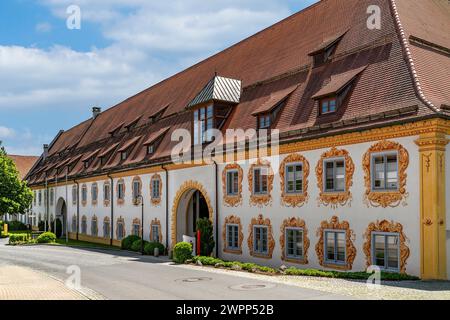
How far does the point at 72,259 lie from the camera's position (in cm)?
3072

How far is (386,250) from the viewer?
19.3 metres

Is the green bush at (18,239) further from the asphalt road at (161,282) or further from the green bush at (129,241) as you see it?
the asphalt road at (161,282)

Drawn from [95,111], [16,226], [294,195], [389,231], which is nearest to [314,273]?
[389,231]

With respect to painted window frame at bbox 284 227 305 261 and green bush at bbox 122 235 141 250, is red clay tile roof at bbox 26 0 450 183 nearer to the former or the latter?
painted window frame at bbox 284 227 305 261

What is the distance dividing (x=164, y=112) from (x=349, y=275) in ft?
80.4

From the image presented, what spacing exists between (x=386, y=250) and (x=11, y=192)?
5190 centimetres

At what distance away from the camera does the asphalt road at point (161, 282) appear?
15820 mm

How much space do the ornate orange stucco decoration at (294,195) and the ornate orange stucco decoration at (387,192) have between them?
3.39 meters

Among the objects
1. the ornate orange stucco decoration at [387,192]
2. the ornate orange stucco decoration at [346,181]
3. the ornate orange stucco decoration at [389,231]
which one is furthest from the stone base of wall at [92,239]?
the ornate orange stucco decoration at [387,192]

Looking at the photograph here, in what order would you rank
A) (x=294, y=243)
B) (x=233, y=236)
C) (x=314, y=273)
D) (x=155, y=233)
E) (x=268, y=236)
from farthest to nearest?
(x=155, y=233), (x=233, y=236), (x=268, y=236), (x=294, y=243), (x=314, y=273)

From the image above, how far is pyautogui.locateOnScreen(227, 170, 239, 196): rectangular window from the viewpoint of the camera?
91.2 feet

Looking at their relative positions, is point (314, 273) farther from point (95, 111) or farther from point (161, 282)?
point (95, 111)

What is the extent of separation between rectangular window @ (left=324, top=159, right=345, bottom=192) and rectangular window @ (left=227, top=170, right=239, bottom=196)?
6.71m
